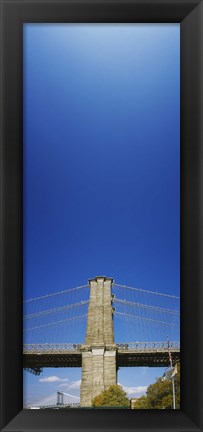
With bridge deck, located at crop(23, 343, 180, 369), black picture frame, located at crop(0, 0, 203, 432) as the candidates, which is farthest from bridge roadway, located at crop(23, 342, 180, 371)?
black picture frame, located at crop(0, 0, 203, 432)

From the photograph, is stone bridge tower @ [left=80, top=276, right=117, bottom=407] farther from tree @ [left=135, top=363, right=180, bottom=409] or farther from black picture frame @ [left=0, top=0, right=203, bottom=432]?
black picture frame @ [left=0, top=0, right=203, bottom=432]

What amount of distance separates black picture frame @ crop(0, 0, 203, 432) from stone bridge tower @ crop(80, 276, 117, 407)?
202 cm

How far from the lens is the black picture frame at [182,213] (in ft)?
4.02

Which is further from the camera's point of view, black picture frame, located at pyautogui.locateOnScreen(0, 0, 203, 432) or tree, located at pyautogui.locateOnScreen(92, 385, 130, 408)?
tree, located at pyautogui.locateOnScreen(92, 385, 130, 408)

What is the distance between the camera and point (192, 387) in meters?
1.23

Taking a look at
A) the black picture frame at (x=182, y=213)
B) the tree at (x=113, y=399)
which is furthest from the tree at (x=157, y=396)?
the black picture frame at (x=182, y=213)

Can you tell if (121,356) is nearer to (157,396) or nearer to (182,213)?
(157,396)

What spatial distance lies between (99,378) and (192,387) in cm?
293

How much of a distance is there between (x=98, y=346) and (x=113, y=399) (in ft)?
6.00

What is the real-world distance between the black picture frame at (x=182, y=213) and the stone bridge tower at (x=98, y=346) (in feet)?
6.64

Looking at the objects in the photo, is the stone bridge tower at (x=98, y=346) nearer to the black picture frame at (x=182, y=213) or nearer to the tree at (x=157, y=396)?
the tree at (x=157, y=396)

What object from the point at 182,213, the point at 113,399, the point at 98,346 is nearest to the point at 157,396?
the point at 113,399

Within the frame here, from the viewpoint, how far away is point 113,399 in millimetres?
2664

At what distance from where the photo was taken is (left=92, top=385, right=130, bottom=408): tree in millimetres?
2488
